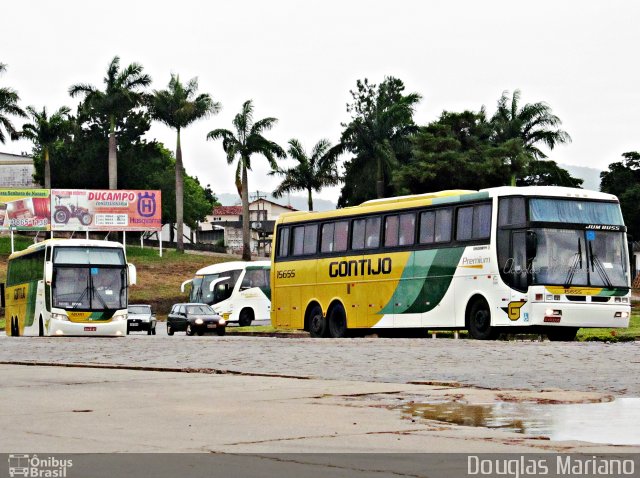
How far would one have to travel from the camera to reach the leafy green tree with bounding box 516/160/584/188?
266 feet

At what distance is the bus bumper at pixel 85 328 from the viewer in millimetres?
39594

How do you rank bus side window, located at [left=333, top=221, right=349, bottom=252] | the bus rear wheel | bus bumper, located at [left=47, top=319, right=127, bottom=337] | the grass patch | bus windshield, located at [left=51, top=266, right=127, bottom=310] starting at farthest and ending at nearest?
bus windshield, located at [left=51, top=266, right=127, bottom=310] → bus bumper, located at [left=47, top=319, right=127, bottom=337] → bus side window, located at [left=333, top=221, right=349, bottom=252] → the bus rear wheel → the grass patch

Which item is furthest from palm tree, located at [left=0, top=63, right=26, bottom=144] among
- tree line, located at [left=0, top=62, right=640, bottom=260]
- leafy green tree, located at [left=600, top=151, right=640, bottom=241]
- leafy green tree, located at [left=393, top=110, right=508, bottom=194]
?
leafy green tree, located at [left=600, top=151, right=640, bottom=241]

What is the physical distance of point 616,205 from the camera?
31016mm

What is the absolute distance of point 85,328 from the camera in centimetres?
3984

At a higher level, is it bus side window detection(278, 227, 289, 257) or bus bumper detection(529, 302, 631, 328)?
bus side window detection(278, 227, 289, 257)

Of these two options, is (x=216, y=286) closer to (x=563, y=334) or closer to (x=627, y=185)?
(x=563, y=334)

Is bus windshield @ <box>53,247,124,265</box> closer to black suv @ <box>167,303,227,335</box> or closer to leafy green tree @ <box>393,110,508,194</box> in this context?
black suv @ <box>167,303,227,335</box>

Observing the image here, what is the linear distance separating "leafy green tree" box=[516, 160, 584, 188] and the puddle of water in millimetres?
69196

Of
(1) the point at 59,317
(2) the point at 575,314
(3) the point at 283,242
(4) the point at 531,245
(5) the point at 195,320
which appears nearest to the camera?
(4) the point at 531,245

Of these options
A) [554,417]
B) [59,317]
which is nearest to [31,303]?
[59,317]

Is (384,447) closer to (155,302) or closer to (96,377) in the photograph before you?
(96,377)

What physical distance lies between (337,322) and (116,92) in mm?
51510
